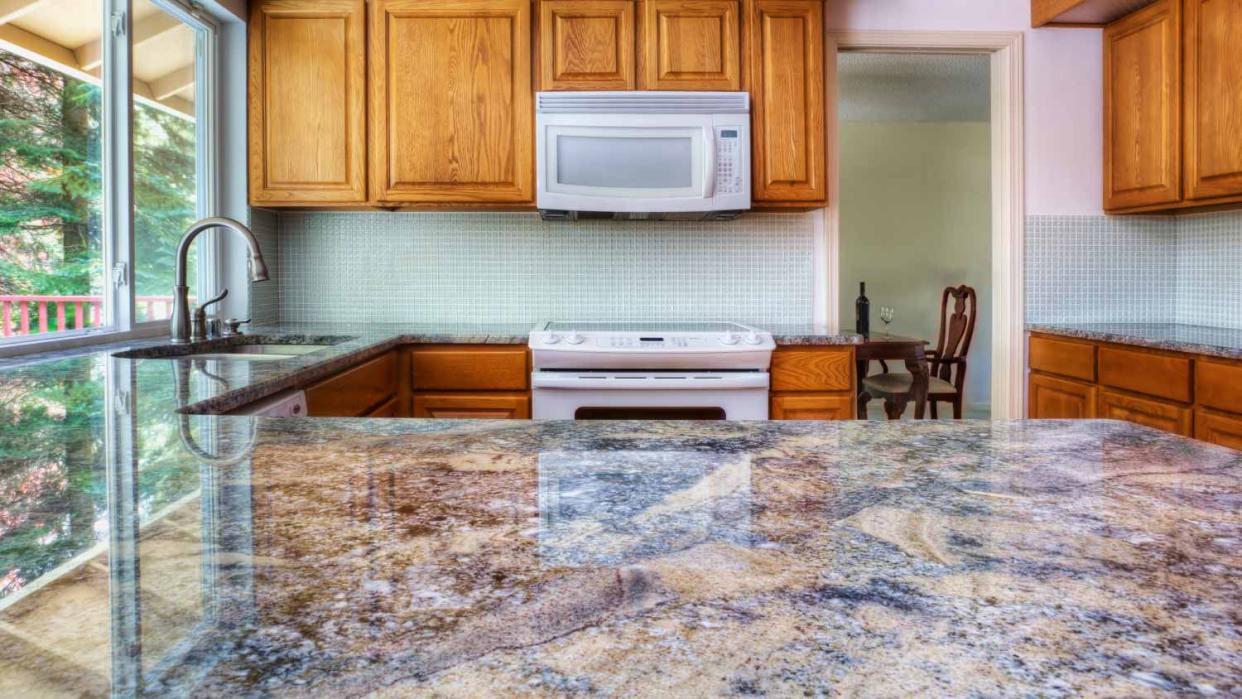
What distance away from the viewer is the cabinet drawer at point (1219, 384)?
234cm

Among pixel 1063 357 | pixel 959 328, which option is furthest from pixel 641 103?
pixel 959 328

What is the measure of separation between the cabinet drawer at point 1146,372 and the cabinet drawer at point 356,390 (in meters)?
2.51

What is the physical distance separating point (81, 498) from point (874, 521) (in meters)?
0.65

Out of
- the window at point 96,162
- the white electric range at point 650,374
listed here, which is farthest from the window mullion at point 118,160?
the white electric range at point 650,374

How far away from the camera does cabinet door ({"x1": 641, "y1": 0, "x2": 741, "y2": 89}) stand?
3.09 meters

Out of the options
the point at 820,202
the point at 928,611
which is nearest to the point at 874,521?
the point at 928,611

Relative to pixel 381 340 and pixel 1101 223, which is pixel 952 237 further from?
pixel 381 340

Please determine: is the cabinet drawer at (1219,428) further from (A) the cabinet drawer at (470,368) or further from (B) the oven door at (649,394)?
(A) the cabinet drawer at (470,368)

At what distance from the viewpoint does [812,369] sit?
2980 mm

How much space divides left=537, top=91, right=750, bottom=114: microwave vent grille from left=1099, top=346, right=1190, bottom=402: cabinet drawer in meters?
1.57

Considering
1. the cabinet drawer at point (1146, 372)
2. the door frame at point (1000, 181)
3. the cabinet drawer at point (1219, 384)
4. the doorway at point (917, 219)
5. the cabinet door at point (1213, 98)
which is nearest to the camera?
the cabinet drawer at point (1219, 384)

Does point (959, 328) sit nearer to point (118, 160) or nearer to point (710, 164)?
point (710, 164)

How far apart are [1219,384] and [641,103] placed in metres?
2.06

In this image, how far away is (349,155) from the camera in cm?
313
